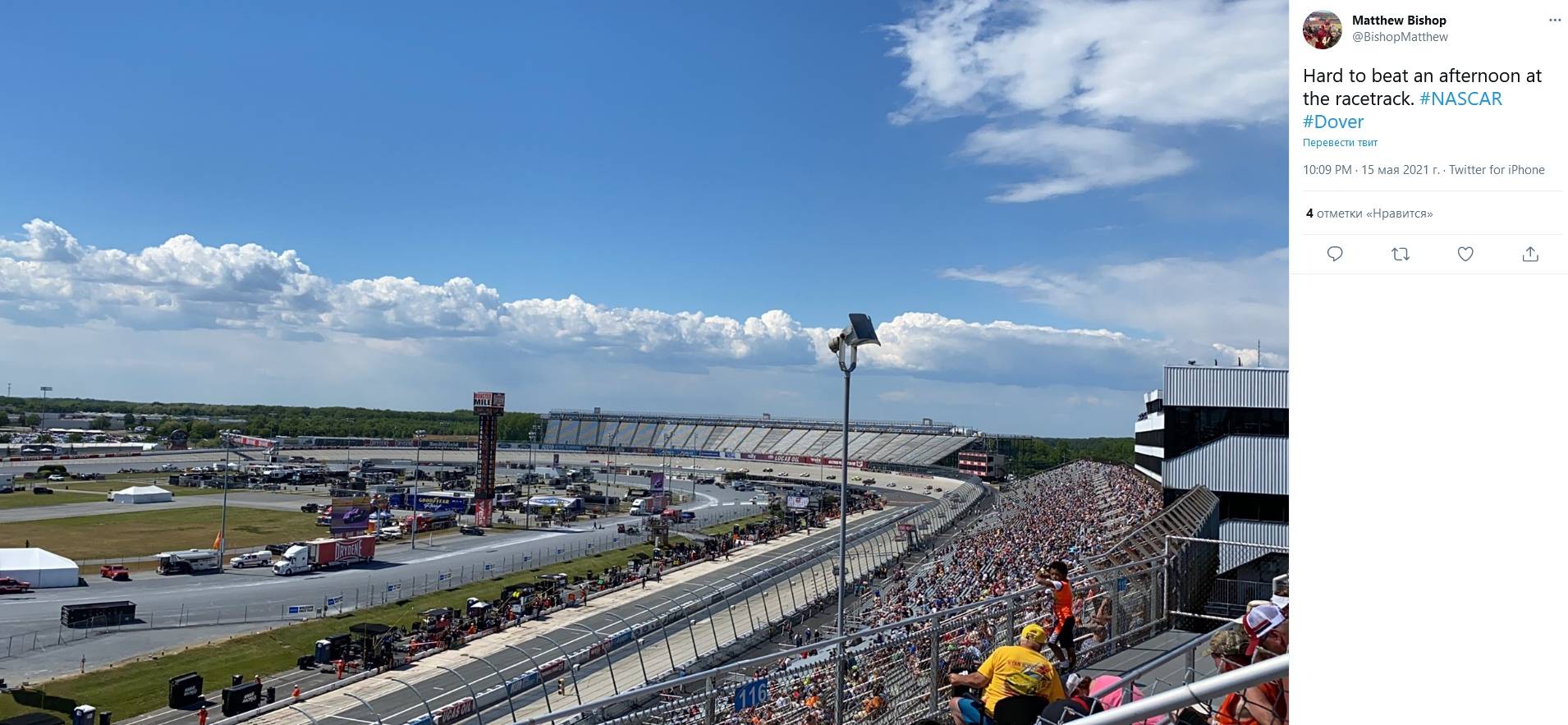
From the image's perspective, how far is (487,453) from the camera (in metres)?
64.4

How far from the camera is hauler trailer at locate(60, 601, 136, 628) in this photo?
93.2ft

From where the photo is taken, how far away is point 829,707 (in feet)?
26.7

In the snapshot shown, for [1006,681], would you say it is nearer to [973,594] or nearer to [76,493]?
[973,594]

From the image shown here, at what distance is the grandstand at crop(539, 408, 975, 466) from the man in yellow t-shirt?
102584mm

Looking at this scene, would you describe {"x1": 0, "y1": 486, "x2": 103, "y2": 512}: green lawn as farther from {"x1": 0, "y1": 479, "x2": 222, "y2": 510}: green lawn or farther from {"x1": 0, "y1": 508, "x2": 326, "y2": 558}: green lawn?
{"x1": 0, "y1": 508, "x2": 326, "y2": 558}: green lawn

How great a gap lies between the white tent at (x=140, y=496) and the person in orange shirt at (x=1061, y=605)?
7504cm

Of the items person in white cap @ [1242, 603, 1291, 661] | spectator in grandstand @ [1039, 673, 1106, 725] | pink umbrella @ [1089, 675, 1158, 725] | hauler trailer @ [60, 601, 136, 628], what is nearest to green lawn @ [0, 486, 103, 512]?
hauler trailer @ [60, 601, 136, 628]

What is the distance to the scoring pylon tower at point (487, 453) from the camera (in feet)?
199

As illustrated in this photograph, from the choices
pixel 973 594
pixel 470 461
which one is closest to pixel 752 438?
pixel 470 461

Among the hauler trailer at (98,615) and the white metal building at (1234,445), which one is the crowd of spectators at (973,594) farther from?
the hauler trailer at (98,615)

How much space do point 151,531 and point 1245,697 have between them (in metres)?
62.5
